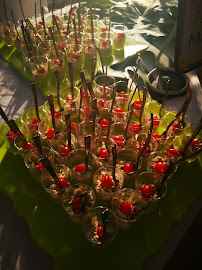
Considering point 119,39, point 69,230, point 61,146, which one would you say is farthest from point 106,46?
point 69,230

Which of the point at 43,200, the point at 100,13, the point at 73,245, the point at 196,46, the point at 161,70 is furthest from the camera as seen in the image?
the point at 100,13

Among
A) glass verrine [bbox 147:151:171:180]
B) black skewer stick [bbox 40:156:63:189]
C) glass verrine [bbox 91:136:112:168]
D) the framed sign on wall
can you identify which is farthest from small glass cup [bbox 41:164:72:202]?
the framed sign on wall

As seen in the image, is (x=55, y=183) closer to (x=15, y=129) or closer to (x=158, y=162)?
(x=15, y=129)

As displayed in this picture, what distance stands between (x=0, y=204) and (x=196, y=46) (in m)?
1.21

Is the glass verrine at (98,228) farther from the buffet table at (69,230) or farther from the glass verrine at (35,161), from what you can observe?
the glass verrine at (35,161)

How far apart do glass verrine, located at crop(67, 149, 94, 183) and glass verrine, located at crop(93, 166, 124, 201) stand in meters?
0.05

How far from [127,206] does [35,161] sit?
0.49 metres

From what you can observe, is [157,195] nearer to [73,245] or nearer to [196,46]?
[73,245]

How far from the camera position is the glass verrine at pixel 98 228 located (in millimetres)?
940

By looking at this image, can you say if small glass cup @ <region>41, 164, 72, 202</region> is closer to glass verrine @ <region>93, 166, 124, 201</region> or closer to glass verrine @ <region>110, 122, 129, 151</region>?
glass verrine @ <region>93, 166, 124, 201</region>

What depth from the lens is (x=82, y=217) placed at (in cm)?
101

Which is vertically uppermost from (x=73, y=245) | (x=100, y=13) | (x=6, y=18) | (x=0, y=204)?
(x=6, y=18)

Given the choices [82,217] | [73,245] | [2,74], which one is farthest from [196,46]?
[2,74]

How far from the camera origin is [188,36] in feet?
3.88
